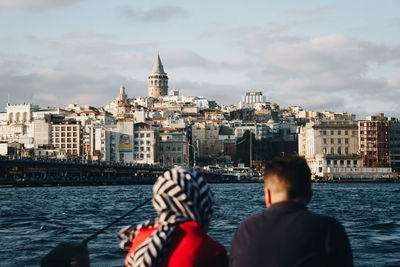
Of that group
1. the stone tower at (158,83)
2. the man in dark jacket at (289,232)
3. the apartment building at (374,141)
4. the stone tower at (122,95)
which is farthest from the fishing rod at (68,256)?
the stone tower at (158,83)

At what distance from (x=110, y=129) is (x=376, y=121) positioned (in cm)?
4260

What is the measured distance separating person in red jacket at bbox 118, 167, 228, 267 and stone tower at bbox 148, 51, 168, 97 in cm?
19395

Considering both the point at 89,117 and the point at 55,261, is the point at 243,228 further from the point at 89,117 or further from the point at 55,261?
the point at 89,117

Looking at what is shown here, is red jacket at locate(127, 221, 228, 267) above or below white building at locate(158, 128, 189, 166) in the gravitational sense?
below

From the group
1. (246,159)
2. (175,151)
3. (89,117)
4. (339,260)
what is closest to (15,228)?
(339,260)

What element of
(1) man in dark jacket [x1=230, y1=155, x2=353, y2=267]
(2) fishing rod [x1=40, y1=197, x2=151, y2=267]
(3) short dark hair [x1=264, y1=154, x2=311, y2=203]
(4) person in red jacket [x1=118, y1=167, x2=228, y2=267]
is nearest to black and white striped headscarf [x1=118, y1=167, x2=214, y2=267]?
(4) person in red jacket [x1=118, y1=167, x2=228, y2=267]

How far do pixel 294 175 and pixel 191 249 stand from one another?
643mm

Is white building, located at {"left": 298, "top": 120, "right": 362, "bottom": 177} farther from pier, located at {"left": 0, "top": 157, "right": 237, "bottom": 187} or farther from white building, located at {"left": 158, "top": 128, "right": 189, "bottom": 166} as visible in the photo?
white building, located at {"left": 158, "top": 128, "right": 189, "bottom": 166}

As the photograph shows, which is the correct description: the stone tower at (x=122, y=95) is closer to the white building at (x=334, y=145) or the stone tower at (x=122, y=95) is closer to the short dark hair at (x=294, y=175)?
the white building at (x=334, y=145)

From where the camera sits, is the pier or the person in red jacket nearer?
the person in red jacket

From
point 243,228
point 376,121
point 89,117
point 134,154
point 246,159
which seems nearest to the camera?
point 243,228

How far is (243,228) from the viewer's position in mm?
3252

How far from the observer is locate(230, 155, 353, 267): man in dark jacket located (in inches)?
117

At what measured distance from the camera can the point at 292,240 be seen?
3020mm
